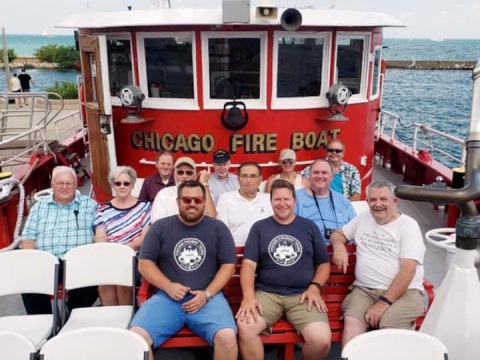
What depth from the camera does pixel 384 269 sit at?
337cm

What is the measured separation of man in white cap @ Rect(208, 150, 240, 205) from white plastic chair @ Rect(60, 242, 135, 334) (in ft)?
4.29

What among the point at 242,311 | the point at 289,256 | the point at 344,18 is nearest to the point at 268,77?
the point at 344,18

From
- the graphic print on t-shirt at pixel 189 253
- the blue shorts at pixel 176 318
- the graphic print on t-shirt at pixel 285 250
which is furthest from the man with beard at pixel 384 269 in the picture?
the graphic print on t-shirt at pixel 189 253

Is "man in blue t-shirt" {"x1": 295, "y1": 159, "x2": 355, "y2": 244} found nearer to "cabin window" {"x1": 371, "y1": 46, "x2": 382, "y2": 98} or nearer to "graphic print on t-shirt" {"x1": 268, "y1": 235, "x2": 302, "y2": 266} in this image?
"graphic print on t-shirt" {"x1": 268, "y1": 235, "x2": 302, "y2": 266}

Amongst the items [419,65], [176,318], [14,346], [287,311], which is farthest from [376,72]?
[419,65]

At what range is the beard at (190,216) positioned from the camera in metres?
3.41

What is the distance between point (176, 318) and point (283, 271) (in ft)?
2.54

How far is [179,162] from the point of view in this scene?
4352 mm

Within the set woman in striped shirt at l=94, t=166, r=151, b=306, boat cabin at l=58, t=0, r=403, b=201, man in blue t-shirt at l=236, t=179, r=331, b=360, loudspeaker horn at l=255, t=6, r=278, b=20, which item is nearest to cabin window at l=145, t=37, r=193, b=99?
boat cabin at l=58, t=0, r=403, b=201

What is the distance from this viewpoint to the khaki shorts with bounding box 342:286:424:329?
3.17 meters

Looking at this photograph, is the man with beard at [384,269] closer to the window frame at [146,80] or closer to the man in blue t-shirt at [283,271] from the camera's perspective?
the man in blue t-shirt at [283,271]

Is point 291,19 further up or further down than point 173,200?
further up

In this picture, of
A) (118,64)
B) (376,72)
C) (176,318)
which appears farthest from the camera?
(376,72)

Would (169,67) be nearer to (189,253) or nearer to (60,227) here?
(60,227)
